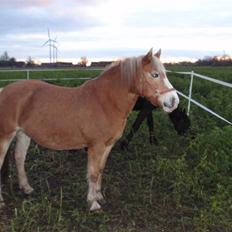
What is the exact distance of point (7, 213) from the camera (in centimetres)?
510

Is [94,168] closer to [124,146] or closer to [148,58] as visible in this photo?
[148,58]

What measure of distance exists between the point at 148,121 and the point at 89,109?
141 inches

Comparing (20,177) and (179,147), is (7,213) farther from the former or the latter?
(179,147)

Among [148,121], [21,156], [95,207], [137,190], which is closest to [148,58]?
[95,207]

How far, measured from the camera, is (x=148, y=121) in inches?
338

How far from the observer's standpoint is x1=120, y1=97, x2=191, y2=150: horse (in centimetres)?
800

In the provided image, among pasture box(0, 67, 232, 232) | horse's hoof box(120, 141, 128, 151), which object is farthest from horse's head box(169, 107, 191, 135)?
horse's hoof box(120, 141, 128, 151)

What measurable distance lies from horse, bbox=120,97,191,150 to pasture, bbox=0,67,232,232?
0.16 m

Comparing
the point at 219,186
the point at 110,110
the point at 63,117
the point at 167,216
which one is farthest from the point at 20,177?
the point at 219,186

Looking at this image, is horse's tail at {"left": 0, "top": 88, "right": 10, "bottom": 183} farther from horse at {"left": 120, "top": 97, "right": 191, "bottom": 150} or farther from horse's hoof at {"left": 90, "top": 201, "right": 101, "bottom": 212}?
horse at {"left": 120, "top": 97, "right": 191, "bottom": 150}

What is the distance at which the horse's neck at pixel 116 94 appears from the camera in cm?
515

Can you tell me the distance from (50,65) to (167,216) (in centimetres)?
3389

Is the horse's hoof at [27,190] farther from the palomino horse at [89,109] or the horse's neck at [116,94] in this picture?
the horse's neck at [116,94]

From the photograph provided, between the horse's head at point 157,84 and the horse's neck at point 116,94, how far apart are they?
248mm
